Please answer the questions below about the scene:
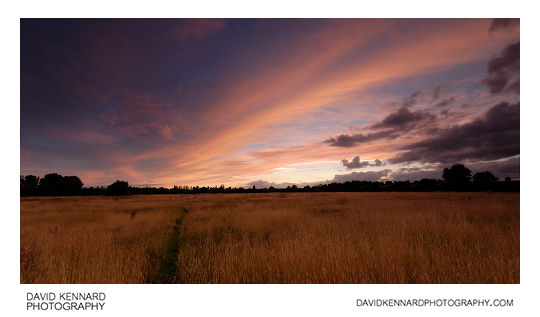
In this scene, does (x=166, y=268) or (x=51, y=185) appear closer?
(x=166, y=268)

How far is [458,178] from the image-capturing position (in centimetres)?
4688


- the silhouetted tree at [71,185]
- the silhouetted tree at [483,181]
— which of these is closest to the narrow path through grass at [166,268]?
the silhouetted tree at [483,181]

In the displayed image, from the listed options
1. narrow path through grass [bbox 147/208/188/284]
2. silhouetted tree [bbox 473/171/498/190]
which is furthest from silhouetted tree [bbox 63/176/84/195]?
silhouetted tree [bbox 473/171/498/190]

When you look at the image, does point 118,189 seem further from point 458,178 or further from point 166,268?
point 458,178
